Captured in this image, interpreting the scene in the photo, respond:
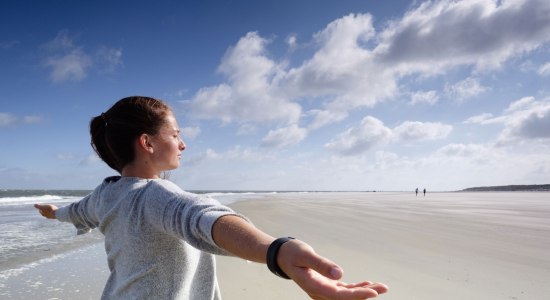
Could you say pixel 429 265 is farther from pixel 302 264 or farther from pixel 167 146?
pixel 302 264

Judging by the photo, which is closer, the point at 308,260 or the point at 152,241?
the point at 308,260

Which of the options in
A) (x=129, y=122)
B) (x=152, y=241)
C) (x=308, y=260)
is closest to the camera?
(x=308, y=260)

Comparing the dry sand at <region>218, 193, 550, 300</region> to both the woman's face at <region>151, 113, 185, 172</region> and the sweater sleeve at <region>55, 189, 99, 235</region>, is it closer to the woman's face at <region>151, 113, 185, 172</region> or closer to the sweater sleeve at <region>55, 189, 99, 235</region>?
the sweater sleeve at <region>55, 189, 99, 235</region>

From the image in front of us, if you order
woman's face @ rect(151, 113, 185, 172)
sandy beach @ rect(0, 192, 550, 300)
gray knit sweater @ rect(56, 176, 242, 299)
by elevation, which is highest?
woman's face @ rect(151, 113, 185, 172)

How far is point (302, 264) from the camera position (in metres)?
0.88

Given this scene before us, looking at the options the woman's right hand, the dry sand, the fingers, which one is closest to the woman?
the fingers

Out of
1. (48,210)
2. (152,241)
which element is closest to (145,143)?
(152,241)

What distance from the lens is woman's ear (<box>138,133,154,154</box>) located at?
5.41 ft

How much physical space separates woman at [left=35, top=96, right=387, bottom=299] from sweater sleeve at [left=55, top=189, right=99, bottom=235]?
0.04 ft

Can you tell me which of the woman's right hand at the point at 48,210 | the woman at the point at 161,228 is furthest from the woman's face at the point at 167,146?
the woman's right hand at the point at 48,210

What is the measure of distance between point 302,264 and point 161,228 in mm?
663

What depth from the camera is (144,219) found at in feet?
4.65

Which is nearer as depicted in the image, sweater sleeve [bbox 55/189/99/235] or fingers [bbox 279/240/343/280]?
fingers [bbox 279/240/343/280]

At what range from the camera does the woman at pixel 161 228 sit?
0.93 m
